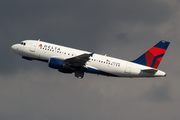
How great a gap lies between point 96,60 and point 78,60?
12.5ft

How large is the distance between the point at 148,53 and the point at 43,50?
21753 mm

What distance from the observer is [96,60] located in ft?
199

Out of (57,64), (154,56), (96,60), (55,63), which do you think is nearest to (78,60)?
(96,60)

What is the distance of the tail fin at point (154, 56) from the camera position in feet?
210

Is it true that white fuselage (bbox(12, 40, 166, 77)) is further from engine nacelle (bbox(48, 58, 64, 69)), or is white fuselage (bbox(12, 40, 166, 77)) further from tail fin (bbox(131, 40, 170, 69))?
tail fin (bbox(131, 40, 170, 69))

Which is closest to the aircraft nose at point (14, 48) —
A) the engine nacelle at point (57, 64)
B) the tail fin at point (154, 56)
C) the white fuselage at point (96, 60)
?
the white fuselage at point (96, 60)

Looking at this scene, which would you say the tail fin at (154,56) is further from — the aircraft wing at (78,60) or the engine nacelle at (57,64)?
the engine nacelle at (57,64)

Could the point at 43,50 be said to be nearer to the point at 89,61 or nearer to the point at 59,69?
the point at 59,69

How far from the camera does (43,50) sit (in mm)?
61031

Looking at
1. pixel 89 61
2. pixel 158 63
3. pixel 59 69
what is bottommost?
pixel 59 69

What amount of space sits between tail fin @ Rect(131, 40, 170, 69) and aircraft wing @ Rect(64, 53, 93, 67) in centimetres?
1114

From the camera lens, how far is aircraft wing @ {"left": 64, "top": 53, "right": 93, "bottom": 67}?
191 feet

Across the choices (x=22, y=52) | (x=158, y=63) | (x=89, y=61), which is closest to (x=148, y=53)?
(x=158, y=63)

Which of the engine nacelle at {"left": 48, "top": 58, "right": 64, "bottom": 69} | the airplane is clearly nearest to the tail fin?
the airplane
